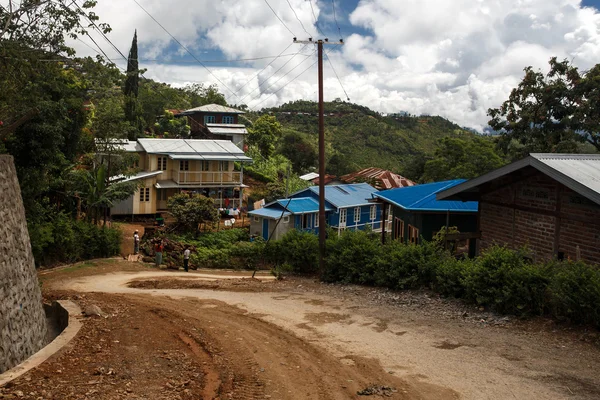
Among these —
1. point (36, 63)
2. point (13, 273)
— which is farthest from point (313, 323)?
point (36, 63)

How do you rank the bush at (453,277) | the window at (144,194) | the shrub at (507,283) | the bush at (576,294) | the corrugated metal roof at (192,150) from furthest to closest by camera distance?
the corrugated metal roof at (192,150) → the window at (144,194) → the bush at (453,277) → the shrub at (507,283) → the bush at (576,294)

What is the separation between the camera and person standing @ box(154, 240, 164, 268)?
93.4 feet

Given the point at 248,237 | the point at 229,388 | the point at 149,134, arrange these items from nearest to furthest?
the point at 229,388
the point at 248,237
the point at 149,134

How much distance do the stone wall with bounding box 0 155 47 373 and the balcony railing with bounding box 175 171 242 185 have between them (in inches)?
1240

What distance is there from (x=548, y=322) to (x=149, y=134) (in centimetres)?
5416

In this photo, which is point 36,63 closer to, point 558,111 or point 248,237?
point 248,237

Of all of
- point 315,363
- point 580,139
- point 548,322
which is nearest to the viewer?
point 315,363

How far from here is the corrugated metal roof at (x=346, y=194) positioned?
41.8 m

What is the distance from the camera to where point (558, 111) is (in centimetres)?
3095

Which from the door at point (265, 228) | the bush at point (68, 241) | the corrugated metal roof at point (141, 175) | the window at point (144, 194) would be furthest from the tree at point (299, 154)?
the bush at point (68, 241)

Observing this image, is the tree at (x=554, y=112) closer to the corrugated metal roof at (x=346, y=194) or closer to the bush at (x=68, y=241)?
the corrugated metal roof at (x=346, y=194)

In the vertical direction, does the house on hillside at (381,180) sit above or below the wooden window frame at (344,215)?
above

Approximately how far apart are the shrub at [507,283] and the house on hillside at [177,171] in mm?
31616

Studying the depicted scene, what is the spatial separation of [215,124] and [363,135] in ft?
113
